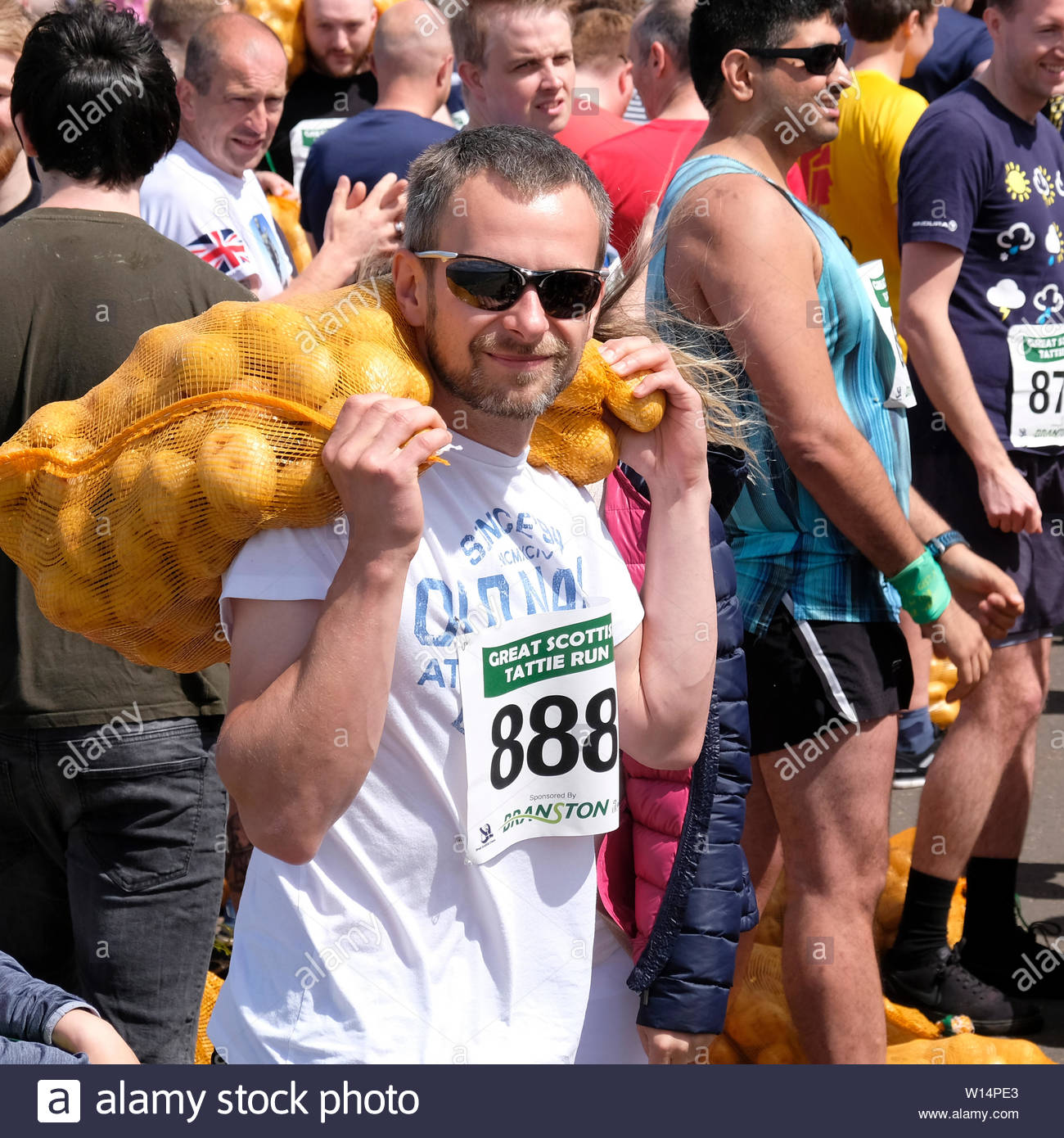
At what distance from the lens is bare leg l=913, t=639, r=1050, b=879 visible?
3842 mm

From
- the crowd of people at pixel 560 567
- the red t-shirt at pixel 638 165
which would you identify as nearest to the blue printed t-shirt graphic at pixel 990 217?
the crowd of people at pixel 560 567

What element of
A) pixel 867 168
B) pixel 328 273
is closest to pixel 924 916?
pixel 328 273

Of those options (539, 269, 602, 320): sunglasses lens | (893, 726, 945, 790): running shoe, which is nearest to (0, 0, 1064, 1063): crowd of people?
(539, 269, 602, 320): sunglasses lens

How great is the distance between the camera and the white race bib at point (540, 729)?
185 centimetres

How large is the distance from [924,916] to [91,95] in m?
2.88

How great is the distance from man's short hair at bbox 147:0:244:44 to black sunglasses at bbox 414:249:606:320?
14.0ft

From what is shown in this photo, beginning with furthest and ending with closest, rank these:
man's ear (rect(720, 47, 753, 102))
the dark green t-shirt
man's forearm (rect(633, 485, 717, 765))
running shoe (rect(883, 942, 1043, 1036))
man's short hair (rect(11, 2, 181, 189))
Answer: running shoe (rect(883, 942, 1043, 1036)) → man's ear (rect(720, 47, 753, 102)) → man's short hair (rect(11, 2, 181, 189)) → the dark green t-shirt → man's forearm (rect(633, 485, 717, 765))

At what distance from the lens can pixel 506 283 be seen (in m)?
1.83

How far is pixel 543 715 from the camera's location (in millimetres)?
1953

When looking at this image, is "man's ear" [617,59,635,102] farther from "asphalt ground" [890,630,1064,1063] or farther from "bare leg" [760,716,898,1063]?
"bare leg" [760,716,898,1063]

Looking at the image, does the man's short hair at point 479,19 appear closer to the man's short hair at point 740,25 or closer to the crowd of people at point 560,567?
the crowd of people at point 560,567

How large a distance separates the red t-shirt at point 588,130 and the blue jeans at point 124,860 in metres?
2.81

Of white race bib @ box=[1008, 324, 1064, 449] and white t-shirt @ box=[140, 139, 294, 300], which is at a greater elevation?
white t-shirt @ box=[140, 139, 294, 300]
